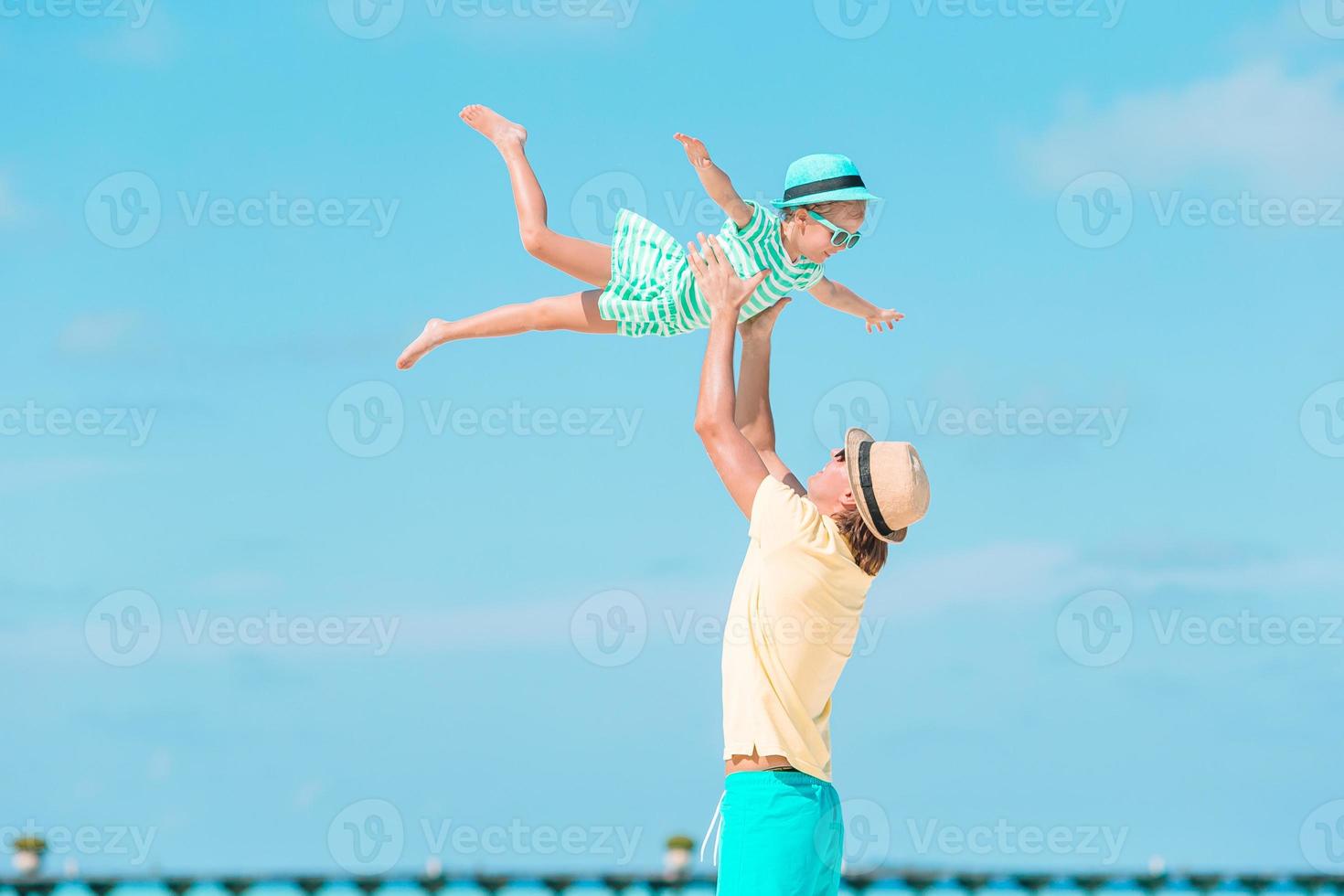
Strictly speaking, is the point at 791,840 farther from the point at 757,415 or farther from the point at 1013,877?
→ the point at 1013,877

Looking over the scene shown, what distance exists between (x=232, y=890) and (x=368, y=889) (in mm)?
763

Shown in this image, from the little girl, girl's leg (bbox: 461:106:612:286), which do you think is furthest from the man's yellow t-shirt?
girl's leg (bbox: 461:106:612:286)

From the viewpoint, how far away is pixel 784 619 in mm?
4062

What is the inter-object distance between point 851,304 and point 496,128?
150 centimetres

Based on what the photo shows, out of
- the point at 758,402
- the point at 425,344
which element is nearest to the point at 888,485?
the point at 758,402

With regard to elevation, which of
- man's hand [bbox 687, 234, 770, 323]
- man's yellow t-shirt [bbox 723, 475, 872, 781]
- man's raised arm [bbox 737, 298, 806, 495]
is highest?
man's hand [bbox 687, 234, 770, 323]

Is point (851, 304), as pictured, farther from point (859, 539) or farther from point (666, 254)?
point (859, 539)

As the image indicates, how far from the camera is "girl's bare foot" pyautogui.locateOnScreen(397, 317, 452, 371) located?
5793 millimetres

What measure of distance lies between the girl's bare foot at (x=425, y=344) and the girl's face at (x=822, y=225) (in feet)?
4.81

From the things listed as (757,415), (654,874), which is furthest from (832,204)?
(654,874)

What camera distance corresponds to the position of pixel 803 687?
4.09 metres

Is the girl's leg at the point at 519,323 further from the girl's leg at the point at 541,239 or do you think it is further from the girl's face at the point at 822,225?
the girl's face at the point at 822,225

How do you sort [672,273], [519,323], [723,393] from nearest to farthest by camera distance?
1. [723,393]
2. [672,273]
3. [519,323]

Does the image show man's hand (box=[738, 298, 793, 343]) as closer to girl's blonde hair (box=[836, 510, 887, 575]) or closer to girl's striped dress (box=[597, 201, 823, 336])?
girl's striped dress (box=[597, 201, 823, 336])
